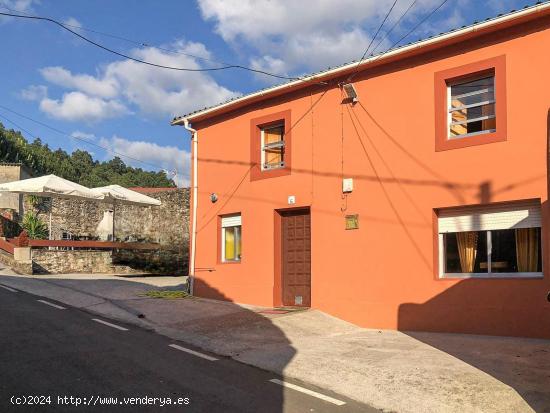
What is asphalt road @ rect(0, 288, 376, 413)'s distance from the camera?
5.31m

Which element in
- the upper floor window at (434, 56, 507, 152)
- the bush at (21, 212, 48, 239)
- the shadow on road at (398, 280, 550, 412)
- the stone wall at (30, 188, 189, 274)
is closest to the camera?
the shadow on road at (398, 280, 550, 412)

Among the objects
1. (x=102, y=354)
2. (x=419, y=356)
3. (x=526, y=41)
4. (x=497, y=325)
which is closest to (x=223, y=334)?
(x=102, y=354)

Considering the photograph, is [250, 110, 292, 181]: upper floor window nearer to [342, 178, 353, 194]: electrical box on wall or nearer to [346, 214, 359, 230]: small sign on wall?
[342, 178, 353, 194]: electrical box on wall

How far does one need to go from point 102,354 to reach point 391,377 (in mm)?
3770

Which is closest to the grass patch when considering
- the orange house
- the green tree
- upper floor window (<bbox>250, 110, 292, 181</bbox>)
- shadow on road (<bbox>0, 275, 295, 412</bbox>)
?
shadow on road (<bbox>0, 275, 295, 412</bbox>)

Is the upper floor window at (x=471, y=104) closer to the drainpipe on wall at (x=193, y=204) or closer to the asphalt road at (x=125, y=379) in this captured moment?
the asphalt road at (x=125, y=379)

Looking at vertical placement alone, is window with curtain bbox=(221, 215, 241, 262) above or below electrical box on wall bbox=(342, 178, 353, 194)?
below

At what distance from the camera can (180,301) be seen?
1310 centimetres

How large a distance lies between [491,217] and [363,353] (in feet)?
11.9

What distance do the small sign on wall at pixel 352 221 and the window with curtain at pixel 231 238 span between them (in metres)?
3.46

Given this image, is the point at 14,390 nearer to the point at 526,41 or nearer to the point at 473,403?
the point at 473,403

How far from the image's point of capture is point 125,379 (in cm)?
608

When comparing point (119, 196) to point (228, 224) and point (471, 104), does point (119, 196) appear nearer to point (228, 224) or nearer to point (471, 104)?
point (228, 224)

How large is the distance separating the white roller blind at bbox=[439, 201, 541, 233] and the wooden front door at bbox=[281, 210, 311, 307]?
10.8 feet
